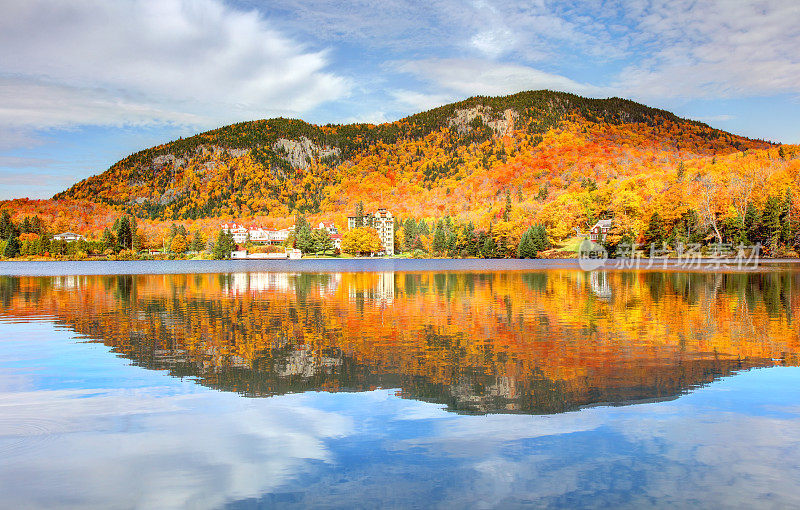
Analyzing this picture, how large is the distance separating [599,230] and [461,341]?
119m

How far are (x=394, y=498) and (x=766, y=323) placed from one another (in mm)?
18253

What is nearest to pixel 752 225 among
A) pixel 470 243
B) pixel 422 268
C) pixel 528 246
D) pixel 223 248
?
pixel 528 246

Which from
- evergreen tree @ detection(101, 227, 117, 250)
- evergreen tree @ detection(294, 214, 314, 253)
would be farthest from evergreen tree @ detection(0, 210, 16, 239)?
evergreen tree @ detection(294, 214, 314, 253)

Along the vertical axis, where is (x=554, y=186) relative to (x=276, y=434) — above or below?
above

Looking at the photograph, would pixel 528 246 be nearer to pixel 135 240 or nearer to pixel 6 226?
pixel 135 240

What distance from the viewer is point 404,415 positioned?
9281mm

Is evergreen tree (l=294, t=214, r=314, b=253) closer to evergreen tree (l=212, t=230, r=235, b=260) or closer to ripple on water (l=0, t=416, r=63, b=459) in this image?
evergreen tree (l=212, t=230, r=235, b=260)

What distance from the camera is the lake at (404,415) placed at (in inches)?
261

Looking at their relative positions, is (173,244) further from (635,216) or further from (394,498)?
(394,498)

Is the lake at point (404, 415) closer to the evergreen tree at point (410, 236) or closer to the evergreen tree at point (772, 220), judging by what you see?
the evergreen tree at point (772, 220)

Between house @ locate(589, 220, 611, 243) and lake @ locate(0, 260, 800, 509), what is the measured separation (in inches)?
4130

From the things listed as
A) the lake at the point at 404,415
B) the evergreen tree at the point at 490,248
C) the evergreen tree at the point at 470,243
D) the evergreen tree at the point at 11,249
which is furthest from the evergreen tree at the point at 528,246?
the evergreen tree at the point at 11,249

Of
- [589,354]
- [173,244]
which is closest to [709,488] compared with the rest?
[589,354]

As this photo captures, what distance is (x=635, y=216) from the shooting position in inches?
4606
